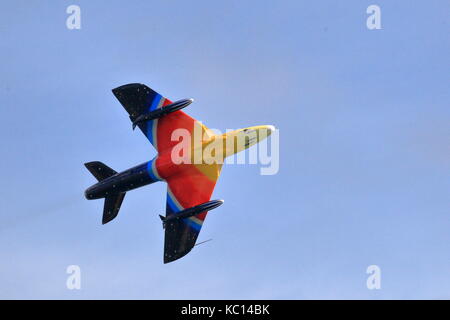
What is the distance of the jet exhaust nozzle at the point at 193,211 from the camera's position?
69.5 meters

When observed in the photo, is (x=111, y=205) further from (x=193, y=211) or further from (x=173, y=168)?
(x=193, y=211)

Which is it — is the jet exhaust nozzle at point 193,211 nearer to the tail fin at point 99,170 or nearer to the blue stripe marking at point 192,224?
the blue stripe marking at point 192,224

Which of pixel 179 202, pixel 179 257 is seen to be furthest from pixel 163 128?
pixel 179 257

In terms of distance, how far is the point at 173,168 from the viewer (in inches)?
2724

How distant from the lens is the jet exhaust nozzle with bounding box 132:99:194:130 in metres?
69.2

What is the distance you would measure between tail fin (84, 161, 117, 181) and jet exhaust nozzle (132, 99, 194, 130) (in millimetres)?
4570

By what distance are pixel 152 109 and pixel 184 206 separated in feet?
30.7

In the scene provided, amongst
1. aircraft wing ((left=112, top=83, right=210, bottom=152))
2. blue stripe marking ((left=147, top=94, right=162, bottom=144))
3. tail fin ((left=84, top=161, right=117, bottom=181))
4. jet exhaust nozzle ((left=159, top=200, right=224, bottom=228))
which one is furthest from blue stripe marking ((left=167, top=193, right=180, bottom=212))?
tail fin ((left=84, top=161, right=117, bottom=181))

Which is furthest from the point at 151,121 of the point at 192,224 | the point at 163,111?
the point at 192,224

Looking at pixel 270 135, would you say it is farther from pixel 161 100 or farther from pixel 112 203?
pixel 112 203

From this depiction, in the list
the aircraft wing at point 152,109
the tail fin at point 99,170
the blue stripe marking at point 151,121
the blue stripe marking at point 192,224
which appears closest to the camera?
→ the aircraft wing at point 152,109

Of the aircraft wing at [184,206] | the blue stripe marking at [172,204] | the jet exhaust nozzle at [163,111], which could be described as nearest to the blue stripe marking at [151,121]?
the jet exhaust nozzle at [163,111]

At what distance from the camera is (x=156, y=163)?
69250 millimetres

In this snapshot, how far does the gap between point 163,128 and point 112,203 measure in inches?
330
